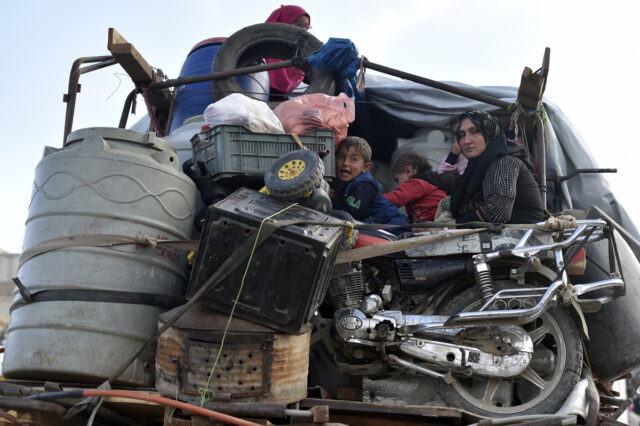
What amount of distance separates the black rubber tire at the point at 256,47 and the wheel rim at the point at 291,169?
2.41m

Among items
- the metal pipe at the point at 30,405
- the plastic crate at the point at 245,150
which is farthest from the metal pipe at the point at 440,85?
the metal pipe at the point at 30,405

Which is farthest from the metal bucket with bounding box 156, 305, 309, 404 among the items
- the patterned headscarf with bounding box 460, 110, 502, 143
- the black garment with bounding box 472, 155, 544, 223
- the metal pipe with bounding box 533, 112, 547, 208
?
the metal pipe with bounding box 533, 112, 547, 208

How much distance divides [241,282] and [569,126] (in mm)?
3589

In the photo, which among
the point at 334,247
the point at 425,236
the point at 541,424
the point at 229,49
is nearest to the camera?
the point at 541,424

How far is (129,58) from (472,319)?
371 centimetres

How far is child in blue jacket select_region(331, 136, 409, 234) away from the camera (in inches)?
189

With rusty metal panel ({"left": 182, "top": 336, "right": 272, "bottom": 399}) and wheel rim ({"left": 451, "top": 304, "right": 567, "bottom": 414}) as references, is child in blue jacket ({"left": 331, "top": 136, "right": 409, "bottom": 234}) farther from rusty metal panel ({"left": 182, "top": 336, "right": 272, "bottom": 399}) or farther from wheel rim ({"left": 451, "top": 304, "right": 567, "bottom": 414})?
rusty metal panel ({"left": 182, "top": 336, "right": 272, "bottom": 399})

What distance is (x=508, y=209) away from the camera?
4.30 meters

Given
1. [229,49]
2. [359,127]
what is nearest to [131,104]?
[229,49]

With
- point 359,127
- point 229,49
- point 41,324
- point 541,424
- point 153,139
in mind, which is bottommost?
point 541,424

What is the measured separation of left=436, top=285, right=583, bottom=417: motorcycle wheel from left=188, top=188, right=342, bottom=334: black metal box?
1.10 metres

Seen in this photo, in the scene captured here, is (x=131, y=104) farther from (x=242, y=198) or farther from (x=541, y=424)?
(x=541, y=424)

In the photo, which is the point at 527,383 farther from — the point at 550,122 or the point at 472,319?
the point at 550,122

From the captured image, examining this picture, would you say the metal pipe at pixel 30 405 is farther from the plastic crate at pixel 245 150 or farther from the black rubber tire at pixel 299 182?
the plastic crate at pixel 245 150
